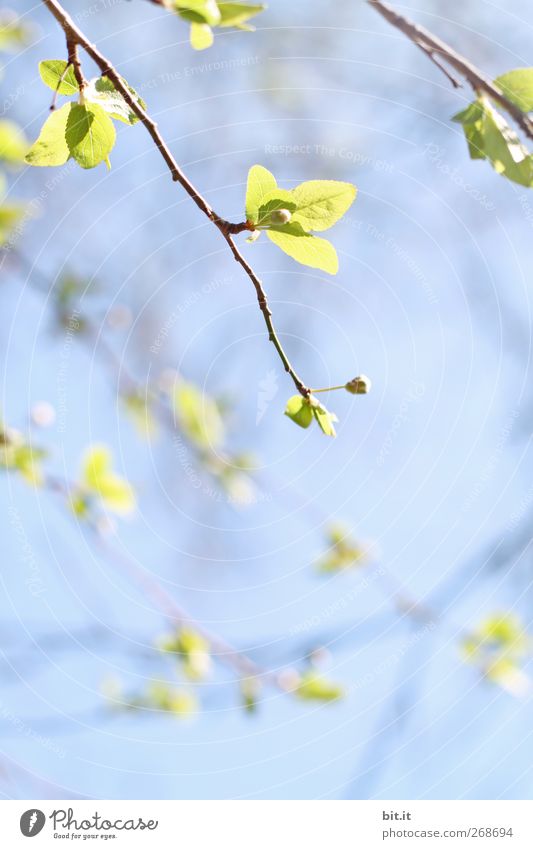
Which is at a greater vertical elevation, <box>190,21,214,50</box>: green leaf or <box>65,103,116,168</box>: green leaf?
<box>190,21,214,50</box>: green leaf

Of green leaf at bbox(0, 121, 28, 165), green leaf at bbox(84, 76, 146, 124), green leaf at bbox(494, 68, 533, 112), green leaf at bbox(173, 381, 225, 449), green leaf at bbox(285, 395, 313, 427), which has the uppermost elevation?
green leaf at bbox(0, 121, 28, 165)

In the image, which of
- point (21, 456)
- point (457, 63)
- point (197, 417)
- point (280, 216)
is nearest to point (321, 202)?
point (280, 216)

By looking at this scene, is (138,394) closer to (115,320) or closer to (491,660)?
(115,320)

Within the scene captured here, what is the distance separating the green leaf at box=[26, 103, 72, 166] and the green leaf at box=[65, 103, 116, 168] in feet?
0.05

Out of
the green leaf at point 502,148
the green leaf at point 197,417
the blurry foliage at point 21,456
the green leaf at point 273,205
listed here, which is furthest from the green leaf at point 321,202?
the green leaf at point 197,417

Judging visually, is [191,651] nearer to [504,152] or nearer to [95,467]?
[95,467]

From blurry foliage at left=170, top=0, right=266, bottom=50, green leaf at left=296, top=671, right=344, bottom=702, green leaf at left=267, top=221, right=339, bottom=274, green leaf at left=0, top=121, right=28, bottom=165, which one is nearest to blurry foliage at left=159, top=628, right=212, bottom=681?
green leaf at left=296, top=671, right=344, bottom=702

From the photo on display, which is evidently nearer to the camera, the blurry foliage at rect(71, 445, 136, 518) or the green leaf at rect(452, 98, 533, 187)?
the green leaf at rect(452, 98, 533, 187)

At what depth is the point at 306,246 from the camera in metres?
0.93

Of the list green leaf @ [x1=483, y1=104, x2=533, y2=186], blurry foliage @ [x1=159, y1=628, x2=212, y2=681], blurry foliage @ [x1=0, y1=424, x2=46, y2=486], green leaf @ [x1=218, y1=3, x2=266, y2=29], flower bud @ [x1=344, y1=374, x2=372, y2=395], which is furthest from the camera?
blurry foliage @ [x1=159, y1=628, x2=212, y2=681]

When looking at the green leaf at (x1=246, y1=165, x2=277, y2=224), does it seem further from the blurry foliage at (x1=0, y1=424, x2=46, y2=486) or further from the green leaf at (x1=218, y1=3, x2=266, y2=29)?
the blurry foliage at (x1=0, y1=424, x2=46, y2=486)

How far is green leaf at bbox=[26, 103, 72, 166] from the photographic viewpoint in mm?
909

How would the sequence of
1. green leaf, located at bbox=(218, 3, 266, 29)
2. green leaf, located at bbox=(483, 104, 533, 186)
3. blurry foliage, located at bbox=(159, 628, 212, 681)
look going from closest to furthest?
green leaf, located at bbox=(218, 3, 266, 29) → green leaf, located at bbox=(483, 104, 533, 186) → blurry foliage, located at bbox=(159, 628, 212, 681)

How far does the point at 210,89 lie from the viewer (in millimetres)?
3014
